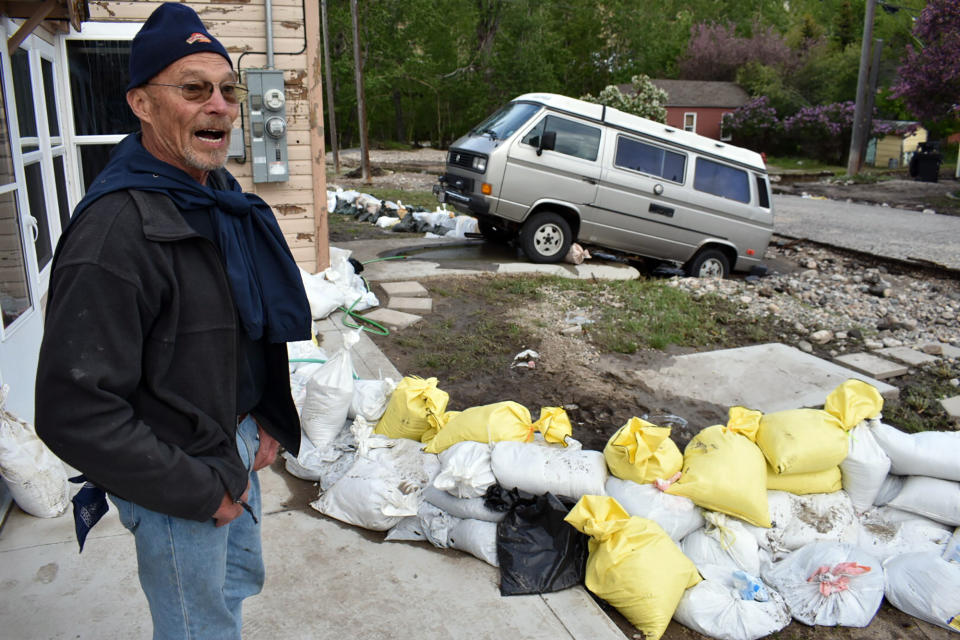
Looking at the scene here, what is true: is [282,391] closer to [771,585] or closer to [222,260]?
[222,260]

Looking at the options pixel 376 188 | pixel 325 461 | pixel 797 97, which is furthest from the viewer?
pixel 797 97

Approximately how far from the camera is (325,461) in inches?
150

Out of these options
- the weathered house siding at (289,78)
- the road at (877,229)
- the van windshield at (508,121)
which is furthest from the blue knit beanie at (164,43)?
the road at (877,229)

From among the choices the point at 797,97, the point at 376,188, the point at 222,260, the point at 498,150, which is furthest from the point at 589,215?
the point at 797,97

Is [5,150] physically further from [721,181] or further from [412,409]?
[721,181]

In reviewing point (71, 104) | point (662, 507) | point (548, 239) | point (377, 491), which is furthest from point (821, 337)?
point (71, 104)

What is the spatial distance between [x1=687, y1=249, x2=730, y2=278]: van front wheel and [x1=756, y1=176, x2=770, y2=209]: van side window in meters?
0.90

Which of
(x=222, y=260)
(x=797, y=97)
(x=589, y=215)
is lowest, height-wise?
(x=589, y=215)

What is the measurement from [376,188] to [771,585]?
1598cm

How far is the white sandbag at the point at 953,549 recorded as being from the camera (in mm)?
3279

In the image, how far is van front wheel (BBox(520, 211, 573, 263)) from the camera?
9492mm

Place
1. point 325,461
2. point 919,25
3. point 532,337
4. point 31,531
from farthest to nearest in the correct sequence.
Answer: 1. point 919,25
2. point 532,337
3. point 325,461
4. point 31,531

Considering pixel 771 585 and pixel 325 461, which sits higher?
pixel 325 461

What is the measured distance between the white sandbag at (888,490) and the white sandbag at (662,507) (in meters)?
1.05
